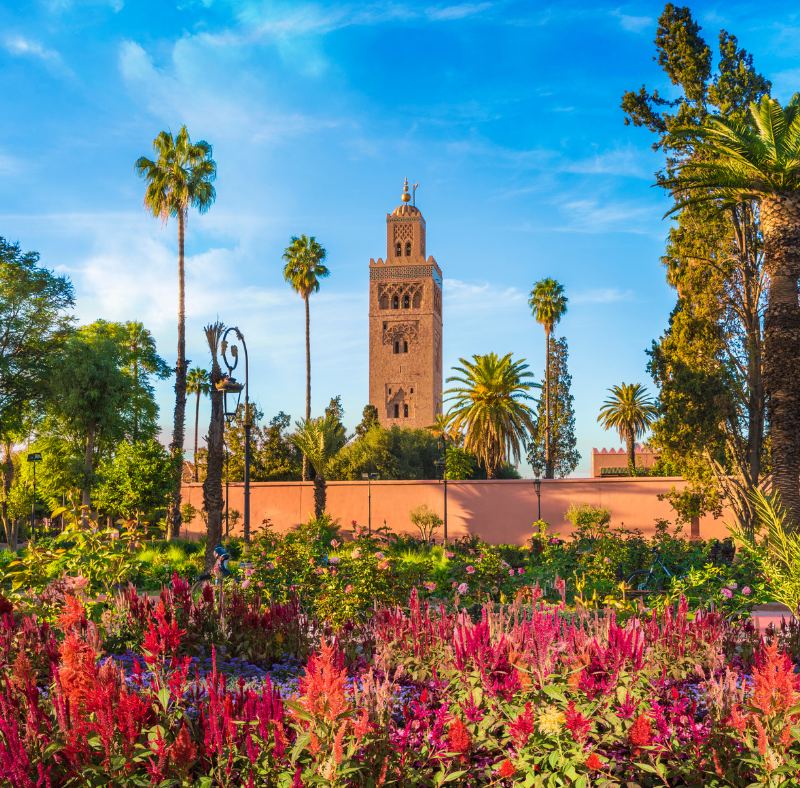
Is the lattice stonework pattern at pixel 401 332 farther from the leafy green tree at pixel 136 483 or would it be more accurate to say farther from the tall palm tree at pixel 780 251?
the tall palm tree at pixel 780 251

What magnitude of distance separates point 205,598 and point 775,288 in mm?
12898

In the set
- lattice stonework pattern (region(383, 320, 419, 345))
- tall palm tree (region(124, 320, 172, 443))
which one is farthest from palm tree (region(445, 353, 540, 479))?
lattice stonework pattern (region(383, 320, 419, 345))

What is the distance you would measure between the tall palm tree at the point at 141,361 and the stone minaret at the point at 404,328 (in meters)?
27.9

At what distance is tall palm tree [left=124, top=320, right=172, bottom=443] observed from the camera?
31.1 m

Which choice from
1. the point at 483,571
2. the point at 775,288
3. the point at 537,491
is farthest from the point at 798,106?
the point at 537,491

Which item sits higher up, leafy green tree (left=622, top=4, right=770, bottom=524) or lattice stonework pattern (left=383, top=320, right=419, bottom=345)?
lattice stonework pattern (left=383, top=320, right=419, bottom=345)

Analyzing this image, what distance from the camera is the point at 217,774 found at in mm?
2271

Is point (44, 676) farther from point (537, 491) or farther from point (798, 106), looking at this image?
point (537, 491)

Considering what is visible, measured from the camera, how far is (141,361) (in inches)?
1310

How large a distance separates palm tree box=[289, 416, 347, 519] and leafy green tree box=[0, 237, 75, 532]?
1071cm

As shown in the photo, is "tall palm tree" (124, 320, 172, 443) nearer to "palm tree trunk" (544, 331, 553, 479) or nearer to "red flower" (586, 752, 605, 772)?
"palm tree trunk" (544, 331, 553, 479)

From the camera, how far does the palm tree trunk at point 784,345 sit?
43.0 ft

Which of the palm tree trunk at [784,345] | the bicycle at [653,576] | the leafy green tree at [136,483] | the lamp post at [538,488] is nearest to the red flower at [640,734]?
the bicycle at [653,576]

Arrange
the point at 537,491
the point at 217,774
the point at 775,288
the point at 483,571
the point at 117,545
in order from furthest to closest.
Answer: the point at 537,491 < the point at 775,288 < the point at 483,571 < the point at 117,545 < the point at 217,774
